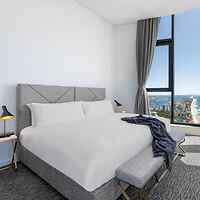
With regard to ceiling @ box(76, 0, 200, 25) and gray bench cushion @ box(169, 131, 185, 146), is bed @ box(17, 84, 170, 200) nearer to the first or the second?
gray bench cushion @ box(169, 131, 185, 146)

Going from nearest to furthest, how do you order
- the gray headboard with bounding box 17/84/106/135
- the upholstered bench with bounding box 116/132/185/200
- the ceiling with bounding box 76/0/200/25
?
the upholstered bench with bounding box 116/132/185/200 → the gray headboard with bounding box 17/84/106/135 → the ceiling with bounding box 76/0/200/25

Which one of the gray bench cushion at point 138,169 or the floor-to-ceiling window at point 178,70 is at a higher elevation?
the floor-to-ceiling window at point 178,70

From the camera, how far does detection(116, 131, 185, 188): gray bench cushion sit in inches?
47.4

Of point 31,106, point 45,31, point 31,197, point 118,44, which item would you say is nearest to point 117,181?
point 31,197

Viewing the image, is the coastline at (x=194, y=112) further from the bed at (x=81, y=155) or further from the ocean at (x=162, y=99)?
the bed at (x=81, y=155)

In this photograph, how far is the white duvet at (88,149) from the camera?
1.22 meters

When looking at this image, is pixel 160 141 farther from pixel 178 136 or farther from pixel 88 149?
pixel 88 149

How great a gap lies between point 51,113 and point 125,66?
2898mm

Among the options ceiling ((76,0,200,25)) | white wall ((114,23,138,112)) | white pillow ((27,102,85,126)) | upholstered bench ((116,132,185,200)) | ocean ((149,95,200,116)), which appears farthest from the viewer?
white wall ((114,23,138,112))

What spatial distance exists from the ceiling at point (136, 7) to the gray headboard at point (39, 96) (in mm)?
1914

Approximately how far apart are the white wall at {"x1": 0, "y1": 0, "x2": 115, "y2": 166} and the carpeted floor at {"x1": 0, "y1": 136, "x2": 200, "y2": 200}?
1.59 feet

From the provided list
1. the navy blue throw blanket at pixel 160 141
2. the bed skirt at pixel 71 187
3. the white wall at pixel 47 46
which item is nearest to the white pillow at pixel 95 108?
the white wall at pixel 47 46

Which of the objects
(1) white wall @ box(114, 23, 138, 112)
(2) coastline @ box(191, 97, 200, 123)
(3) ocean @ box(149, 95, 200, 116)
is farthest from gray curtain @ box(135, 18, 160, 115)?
(2) coastline @ box(191, 97, 200, 123)

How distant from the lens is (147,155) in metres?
1.58
